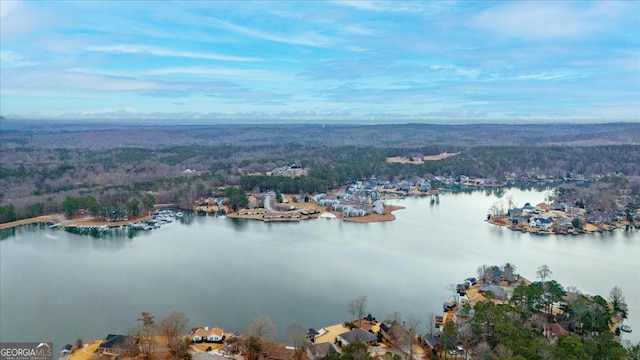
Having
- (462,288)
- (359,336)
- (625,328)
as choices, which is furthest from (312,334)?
(625,328)

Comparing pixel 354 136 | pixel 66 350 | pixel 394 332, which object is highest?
pixel 354 136

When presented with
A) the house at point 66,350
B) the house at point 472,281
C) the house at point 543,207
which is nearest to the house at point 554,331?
the house at point 472,281

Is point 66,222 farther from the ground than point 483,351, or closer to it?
closer to it

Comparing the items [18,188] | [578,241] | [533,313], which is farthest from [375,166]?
[533,313]

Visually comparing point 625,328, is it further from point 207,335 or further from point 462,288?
point 207,335

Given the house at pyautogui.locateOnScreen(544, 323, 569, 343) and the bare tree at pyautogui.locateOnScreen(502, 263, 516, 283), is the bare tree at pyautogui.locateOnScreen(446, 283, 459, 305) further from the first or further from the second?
the house at pyautogui.locateOnScreen(544, 323, 569, 343)

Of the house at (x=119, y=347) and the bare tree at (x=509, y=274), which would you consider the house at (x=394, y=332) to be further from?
the house at (x=119, y=347)

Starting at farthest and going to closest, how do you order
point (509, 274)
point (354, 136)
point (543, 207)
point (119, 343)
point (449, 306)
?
point (354, 136) < point (543, 207) < point (509, 274) < point (449, 306) < point (119, 343)

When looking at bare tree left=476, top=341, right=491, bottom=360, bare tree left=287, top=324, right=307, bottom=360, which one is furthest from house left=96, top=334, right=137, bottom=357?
bare tree left=476, top=341, right=491, bottom=360

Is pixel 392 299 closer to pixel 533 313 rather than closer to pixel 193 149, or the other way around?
pixel 533 313
